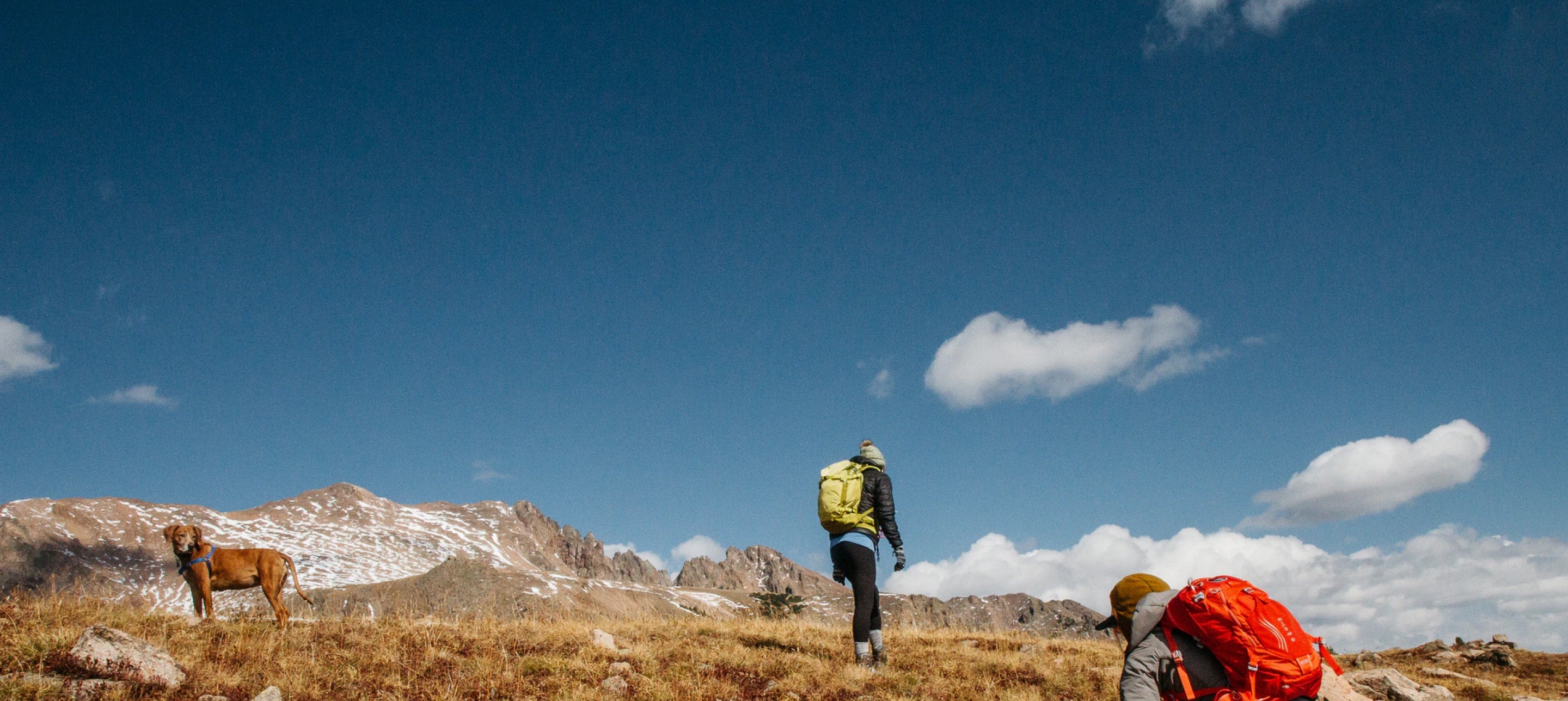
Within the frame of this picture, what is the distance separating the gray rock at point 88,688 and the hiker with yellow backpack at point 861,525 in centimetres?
694

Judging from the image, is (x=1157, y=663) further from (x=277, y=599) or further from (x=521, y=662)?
(x=277, y=599)

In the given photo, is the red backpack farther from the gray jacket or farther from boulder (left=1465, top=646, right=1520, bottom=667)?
boulder (left=1465, top=646, right=1520, bottom=667)

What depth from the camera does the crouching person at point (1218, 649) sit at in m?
4.56

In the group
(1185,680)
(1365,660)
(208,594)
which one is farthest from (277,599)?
(1365,660)

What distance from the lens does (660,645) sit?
10.9m

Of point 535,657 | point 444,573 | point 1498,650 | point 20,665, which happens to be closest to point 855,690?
point 535,657

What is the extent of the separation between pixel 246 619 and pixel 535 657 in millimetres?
4056

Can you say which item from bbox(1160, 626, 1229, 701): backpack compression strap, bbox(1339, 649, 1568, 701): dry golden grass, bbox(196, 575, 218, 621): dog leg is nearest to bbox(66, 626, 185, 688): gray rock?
bbox(196, 575, 218, 621): dog leg

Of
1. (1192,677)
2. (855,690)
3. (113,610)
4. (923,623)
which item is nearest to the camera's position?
(1192,677)

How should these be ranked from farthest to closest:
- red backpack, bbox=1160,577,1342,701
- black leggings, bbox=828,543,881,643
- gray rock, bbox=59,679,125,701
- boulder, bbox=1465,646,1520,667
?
boulder, bbox=1465,646,1520,667 → black leggings, bbox=828,543,881,643 → gray rock, bbox=59,679,125,701 → red backpack, bbox=1160,577,1342,701

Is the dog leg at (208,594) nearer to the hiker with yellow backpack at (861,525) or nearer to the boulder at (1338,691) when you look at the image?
the hiker with yellow backpack at (861,525)

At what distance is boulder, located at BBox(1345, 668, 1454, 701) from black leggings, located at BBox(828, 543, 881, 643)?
5933 mm

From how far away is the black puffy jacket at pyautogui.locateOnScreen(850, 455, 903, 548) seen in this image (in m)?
10.0

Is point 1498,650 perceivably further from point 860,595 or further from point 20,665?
point 20,665
